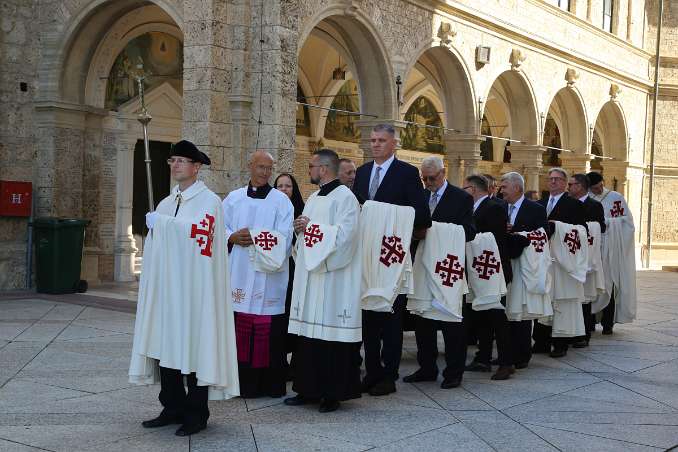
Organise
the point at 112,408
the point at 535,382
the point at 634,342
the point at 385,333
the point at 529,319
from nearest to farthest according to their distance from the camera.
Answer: the point at 112,408 → the point at 385,333 → the point at 535,382 → the point at 529,319 → the point at 634,342

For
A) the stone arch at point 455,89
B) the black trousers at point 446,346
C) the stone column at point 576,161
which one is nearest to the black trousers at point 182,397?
the black trousers at point 446,346

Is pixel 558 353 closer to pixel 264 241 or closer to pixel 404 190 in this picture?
pixel 404 190

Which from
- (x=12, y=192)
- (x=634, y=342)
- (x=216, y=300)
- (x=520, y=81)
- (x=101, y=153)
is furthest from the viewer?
(x=520, y=81)

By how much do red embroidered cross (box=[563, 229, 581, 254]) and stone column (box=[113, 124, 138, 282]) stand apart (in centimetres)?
797

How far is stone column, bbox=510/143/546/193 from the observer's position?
18766 millimetres

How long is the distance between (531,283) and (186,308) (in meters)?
3.51

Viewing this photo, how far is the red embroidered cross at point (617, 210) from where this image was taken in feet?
34.3

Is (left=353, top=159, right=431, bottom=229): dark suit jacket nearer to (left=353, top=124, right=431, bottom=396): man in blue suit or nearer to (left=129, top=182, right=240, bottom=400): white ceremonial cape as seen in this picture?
(left=353, top=124, right=431, bottom=396): man in blue suit

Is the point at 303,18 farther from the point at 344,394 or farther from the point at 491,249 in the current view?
the point at 344,394

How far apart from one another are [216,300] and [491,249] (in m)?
2.85

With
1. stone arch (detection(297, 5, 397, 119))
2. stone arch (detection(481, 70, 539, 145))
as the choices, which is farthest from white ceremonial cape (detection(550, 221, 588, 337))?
stone arch (detection(481, 70, 539, 145))

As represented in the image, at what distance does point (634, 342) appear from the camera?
950cm

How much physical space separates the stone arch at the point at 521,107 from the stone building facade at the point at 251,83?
0.14 feet

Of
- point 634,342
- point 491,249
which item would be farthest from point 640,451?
point 634,342
